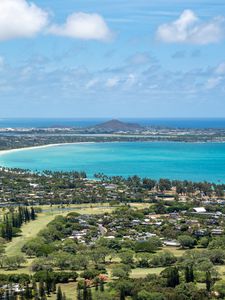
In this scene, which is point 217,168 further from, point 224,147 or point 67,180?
point 224,147

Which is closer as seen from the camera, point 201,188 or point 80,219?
point 80,219

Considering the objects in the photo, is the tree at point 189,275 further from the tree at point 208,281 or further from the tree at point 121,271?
the tree at point 121,271

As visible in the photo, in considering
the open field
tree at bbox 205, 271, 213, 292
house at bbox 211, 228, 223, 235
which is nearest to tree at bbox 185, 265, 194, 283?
tree at bbox 205, 271, 213, 292

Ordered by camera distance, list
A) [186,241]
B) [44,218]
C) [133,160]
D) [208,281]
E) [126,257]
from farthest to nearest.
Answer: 1. [133,160]
2. [44,218]
3. [186,241]
4. [126,257]
5. [208,281]

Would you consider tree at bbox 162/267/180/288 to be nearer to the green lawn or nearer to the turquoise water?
the green lawn

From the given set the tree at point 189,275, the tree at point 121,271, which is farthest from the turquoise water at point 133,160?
the tree at point 189,275

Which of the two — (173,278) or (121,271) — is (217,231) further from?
(173,278)

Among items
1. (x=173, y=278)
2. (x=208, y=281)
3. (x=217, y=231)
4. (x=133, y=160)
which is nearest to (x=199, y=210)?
(x=217, y=231)

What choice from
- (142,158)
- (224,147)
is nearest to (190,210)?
(142,158)
